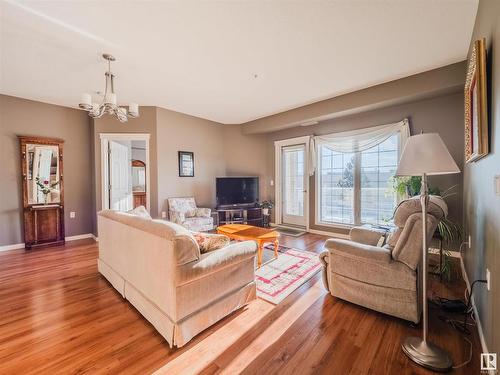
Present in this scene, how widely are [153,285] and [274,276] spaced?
1471 millimetres

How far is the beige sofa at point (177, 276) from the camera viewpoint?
5.19ft

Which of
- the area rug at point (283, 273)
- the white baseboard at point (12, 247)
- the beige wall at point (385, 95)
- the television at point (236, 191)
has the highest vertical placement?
the beige wall at point (385, 95)

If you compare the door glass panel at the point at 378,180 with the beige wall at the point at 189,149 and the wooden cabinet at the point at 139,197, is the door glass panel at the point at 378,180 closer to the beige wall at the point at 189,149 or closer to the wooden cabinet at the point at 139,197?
the beige wall at the point at 189,149

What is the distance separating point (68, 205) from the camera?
4480 mm

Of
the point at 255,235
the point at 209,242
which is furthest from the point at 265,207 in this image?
the point at 209,242

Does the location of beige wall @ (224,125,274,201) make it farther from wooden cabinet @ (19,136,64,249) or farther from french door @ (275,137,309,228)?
wooden cabinet @ (19,136,64,249)

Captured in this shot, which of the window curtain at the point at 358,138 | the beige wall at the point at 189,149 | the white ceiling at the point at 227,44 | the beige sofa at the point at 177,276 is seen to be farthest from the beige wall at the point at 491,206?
the beige wall at the point at 189,149

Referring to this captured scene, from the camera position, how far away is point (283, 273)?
2816 mm

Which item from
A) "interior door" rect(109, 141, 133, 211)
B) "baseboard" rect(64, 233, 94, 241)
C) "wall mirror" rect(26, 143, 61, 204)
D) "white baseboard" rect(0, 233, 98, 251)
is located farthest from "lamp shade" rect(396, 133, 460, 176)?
"baseboard" rect(64, 233, 94, 241)

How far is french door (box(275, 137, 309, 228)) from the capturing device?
5148 mm

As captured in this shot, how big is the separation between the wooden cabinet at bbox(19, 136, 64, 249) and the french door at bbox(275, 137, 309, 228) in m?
4.55

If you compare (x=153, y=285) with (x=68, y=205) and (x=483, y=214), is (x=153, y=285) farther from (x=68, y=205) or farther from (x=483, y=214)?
(x=68, y=205)

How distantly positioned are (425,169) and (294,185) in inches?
155

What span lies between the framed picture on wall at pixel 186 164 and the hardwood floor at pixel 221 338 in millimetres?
2969
